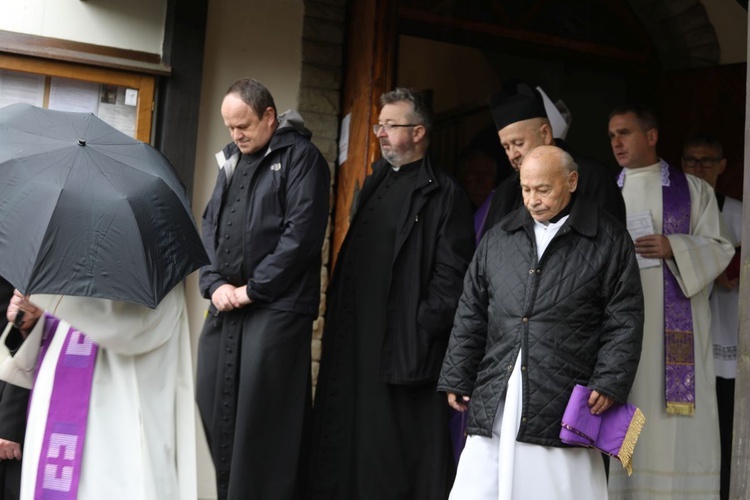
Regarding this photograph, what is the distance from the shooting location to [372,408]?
17.1 ft

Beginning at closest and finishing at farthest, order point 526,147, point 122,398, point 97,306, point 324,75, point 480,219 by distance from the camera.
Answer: point 97,306 → point 122,398 → point 526,147 → point 480,219 → point 324,75

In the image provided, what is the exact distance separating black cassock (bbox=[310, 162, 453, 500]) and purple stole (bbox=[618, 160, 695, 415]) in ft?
3.63

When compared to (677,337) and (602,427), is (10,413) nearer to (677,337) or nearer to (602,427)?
(602,427)

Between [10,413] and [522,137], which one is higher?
[522,137]

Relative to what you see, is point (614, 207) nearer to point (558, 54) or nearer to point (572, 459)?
point (572, 459)

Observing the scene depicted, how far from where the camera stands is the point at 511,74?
7.94 m

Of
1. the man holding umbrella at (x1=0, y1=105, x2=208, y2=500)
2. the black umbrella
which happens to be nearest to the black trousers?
the man holding umbrella at (x1=0, y1=105, x2=208, y2=500)

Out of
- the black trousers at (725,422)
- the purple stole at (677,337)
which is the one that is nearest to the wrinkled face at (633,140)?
the purple stole at (677,337)

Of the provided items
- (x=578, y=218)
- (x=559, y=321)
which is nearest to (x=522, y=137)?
(x=578, y=218)

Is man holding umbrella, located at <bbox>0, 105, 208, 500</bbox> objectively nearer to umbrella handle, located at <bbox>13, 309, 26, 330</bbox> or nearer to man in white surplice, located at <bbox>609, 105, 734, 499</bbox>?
umbrella handle, located at <bbox>13, 309, 26, 330</bbox>

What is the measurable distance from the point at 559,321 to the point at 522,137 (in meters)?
1.10

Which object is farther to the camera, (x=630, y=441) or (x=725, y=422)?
(x=725, y=422)

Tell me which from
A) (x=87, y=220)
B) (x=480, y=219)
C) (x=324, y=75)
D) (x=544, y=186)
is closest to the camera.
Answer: (x=87, y=220)

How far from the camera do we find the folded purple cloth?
3949mm
